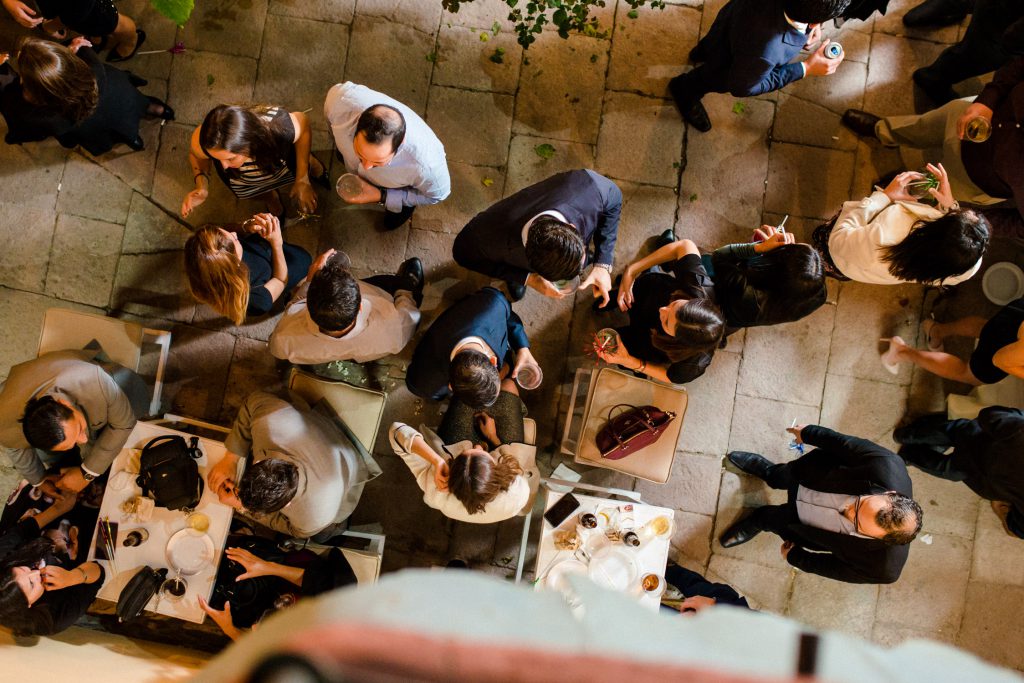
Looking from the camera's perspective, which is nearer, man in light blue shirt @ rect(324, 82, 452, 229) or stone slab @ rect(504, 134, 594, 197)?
man in light blue shirt @ rect(324, 82, 452, 229)

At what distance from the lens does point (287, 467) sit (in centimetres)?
284

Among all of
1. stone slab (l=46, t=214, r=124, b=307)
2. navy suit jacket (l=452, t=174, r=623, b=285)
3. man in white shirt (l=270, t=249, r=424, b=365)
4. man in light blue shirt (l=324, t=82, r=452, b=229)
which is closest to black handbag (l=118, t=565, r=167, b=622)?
man in white shirt (l=270, t=249, r=424, b=365)

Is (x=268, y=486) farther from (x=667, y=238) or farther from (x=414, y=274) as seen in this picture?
(x=667, y=238)

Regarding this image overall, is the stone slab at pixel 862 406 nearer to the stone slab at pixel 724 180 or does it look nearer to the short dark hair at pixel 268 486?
the stone slab at pixel 724 180

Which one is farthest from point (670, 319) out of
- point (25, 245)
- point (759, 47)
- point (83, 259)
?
point (25, 245)

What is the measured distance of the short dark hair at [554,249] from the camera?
2.68 metres

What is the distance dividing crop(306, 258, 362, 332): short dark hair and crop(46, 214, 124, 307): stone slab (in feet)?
6.79

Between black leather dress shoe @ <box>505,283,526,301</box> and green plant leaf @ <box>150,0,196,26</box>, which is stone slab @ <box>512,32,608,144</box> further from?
green plant leaf @ <box>150,0,196,26</box>

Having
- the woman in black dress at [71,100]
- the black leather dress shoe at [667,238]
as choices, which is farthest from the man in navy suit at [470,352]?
the woman in black dress at [71,100]

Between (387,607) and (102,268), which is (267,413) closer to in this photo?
(102,268)

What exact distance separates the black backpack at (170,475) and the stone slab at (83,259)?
1.44 metres

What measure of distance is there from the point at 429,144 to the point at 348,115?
440mm

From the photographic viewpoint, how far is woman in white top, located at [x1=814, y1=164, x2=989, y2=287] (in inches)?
113

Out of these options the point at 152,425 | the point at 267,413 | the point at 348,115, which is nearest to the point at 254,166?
the point at 348,115
